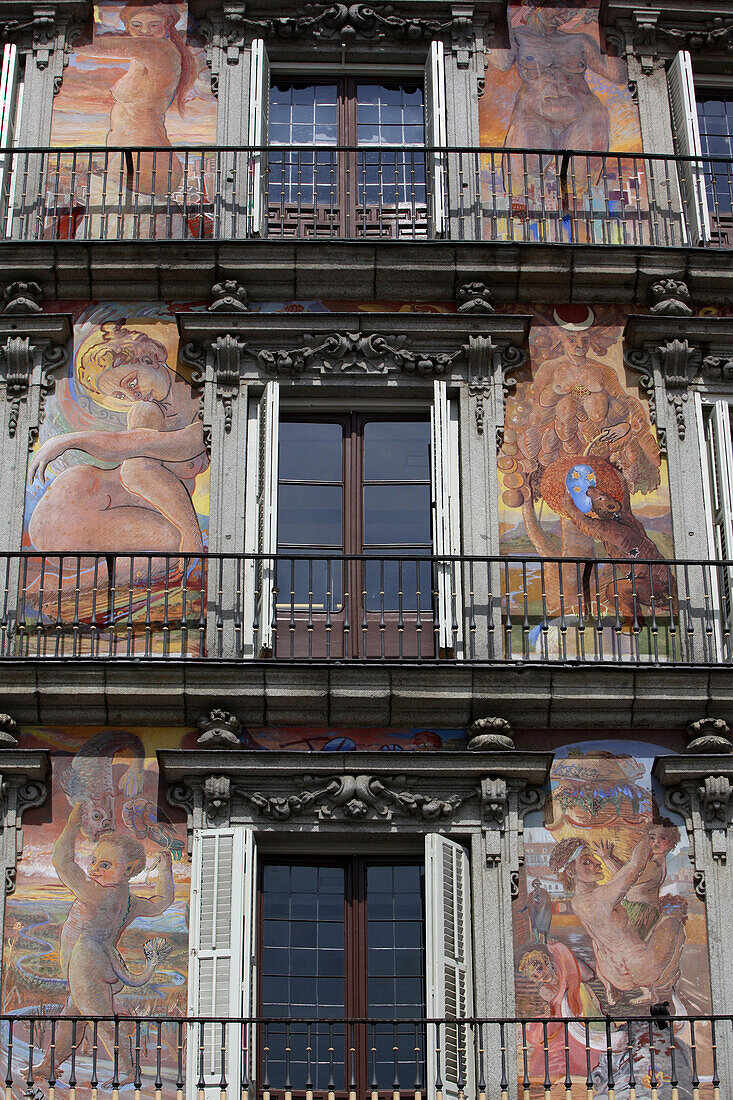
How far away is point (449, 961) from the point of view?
1384cm

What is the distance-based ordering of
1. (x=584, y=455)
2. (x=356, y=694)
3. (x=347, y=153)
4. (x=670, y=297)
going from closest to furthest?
(x=356, y=694)
(x=584, y=455)
(x=670, y=297)
(x=347, y=153)

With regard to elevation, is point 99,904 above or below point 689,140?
below

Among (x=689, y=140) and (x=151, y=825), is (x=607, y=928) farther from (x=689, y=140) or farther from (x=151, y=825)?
(x=689, y=140)

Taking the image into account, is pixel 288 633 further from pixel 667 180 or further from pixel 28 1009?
pixel 667 180

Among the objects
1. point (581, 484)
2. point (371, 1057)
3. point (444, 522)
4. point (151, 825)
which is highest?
point (581, 484)

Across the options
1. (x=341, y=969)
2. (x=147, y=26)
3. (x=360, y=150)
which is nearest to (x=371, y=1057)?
(x=341, y=969)

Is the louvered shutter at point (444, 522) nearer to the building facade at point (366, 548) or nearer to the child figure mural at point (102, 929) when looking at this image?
the building facade at point (366, 548)

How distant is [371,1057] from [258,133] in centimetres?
836

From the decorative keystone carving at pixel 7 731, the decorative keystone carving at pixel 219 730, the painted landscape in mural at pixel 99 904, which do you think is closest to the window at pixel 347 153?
the decorative keystone carving at pixel 219 730

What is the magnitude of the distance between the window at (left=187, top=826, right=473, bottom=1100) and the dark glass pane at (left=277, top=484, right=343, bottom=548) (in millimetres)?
2708

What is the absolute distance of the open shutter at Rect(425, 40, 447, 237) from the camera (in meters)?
17.2

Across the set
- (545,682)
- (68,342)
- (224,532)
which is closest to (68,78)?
(68,342)

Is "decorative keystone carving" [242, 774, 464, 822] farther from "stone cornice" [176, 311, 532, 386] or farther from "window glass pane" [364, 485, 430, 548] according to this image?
"stone cornice" [176, 311, 532, 386]

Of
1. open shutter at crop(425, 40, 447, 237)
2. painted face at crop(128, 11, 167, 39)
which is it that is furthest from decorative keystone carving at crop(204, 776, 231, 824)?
painted face at crop(128, 11, 167, 39)
